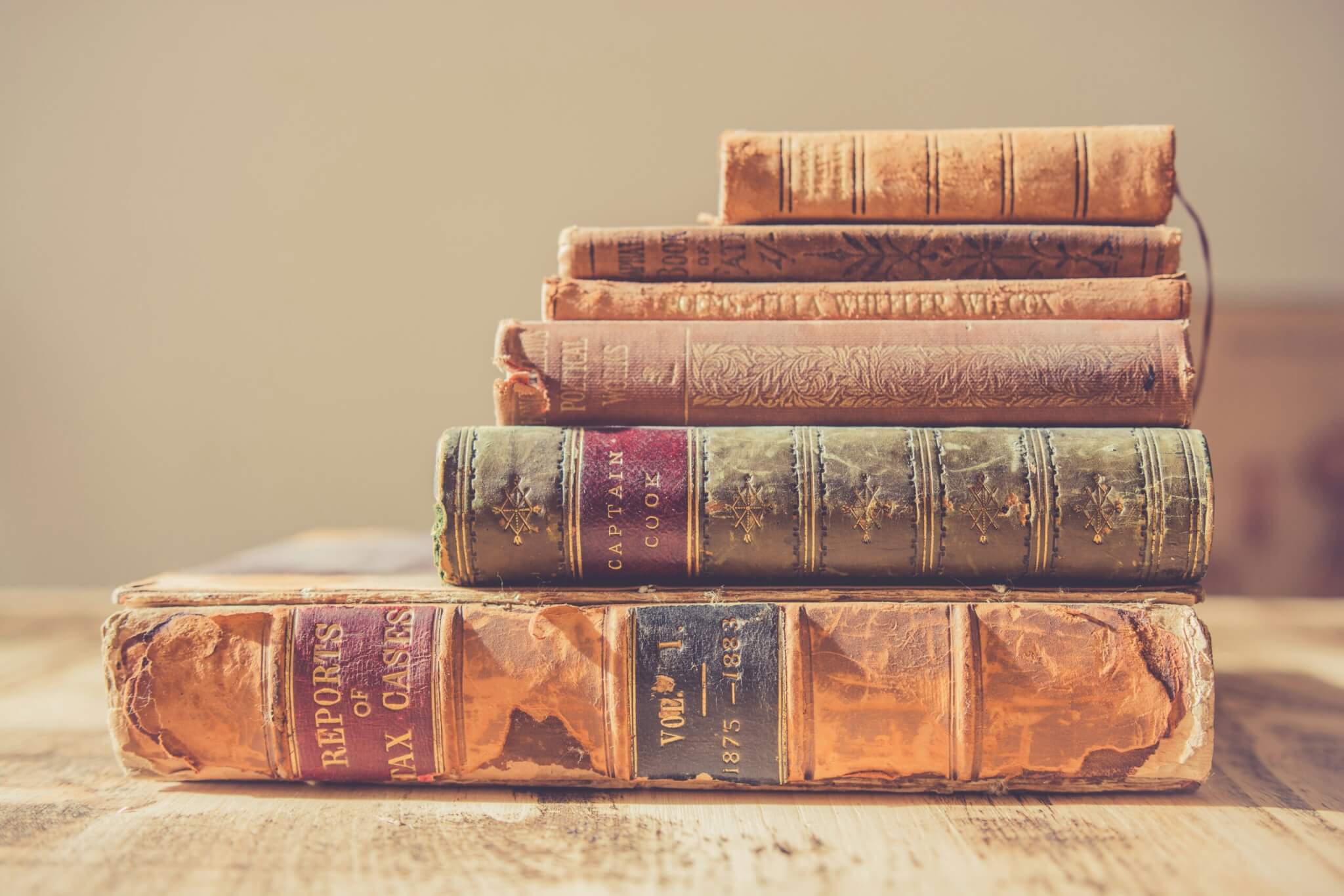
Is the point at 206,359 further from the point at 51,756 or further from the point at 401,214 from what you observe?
the point at 51,756

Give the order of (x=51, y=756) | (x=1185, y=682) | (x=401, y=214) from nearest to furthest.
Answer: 1. (x=1185, y=682)
2. (x=51, y=756)
3. (x=401, y=214)

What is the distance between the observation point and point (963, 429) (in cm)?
77

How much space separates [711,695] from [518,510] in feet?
0.71

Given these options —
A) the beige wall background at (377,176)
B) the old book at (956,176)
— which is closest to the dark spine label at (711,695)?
the old book at (956,176)

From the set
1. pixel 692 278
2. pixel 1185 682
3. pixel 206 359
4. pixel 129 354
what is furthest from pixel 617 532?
pixel 129 354

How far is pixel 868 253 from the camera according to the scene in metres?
0.84

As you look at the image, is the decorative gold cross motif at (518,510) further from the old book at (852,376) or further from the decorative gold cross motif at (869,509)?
the decorative gold cross motif at (869,509)

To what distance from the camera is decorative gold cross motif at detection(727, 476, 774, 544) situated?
0.74 meters

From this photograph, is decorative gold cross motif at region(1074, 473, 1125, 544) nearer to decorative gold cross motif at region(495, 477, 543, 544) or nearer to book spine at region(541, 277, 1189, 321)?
book spine at region(541, 277, 1189, 321)

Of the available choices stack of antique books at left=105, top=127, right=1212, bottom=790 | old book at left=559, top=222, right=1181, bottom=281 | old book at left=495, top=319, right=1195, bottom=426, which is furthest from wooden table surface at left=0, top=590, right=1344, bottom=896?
old book at left=559, top=222, right=1181, bottom=281

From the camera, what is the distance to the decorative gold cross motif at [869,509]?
73 cm

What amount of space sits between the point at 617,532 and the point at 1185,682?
18.4 inches

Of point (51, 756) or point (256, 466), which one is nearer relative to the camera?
point (51, 756)

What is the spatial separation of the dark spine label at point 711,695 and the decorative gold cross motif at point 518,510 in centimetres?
12
